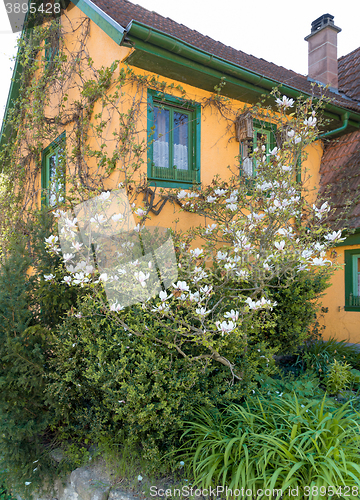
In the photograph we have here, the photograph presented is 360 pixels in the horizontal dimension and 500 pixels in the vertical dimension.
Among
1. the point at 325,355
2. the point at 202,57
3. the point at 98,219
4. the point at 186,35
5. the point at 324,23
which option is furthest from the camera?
the point at 324,23

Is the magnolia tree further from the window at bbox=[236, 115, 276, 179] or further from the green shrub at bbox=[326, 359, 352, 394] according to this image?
the green shrub at bbox=[326, 359, 352, 394]

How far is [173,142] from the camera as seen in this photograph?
511 centimetres

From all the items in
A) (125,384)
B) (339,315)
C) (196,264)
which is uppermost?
(196,264)

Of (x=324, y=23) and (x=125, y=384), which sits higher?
(x=324, y=23)

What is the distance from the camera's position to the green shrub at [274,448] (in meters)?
2.15

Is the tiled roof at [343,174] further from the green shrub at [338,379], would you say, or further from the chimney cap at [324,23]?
the chimney cap at [324,23]

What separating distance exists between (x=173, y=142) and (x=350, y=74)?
223 inches

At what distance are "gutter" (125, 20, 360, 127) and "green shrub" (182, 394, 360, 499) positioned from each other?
416cm

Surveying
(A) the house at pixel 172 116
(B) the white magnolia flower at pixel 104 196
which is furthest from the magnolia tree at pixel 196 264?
(A) the house at pixel 172 116

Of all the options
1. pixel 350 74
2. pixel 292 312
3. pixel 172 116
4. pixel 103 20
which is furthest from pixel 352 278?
pixel 103 20

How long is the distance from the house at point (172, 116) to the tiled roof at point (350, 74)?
2.11 ft

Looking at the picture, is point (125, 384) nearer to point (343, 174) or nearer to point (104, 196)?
point (104, 196)

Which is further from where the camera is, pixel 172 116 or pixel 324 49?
pixel 324 49

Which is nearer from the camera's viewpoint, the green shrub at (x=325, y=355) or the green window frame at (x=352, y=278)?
the green shrub at (x=325, y=355)
